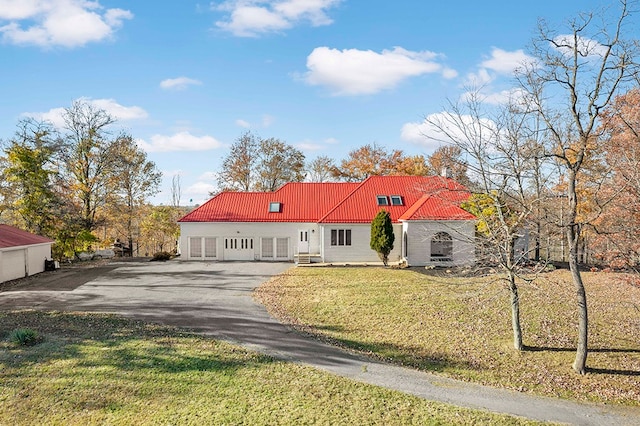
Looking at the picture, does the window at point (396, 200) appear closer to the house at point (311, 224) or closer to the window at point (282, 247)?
the house at point (311, 224)

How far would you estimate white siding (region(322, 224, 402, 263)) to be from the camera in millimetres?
28766

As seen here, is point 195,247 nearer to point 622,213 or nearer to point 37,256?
point 37,256

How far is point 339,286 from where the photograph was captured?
1980cm

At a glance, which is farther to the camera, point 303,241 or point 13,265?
point 303,241

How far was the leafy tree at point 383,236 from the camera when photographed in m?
26.5

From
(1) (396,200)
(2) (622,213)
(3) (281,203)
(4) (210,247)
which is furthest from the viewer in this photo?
(3) (281,203)

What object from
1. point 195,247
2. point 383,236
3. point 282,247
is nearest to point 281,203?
point 282,247

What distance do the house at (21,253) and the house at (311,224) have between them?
8.66 metres

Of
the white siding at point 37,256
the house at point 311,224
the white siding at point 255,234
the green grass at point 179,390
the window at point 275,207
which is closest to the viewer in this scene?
the green grass at point 179,390

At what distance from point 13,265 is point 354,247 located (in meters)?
19.9

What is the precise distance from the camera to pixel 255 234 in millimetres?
30672

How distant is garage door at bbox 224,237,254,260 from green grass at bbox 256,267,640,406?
10.2 metres

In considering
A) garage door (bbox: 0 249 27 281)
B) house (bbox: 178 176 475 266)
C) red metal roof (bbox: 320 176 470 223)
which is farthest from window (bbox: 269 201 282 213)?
garage door (bbox: 0 249 27 281)

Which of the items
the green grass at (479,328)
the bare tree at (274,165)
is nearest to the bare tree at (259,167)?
the bare tree at (274,165)
